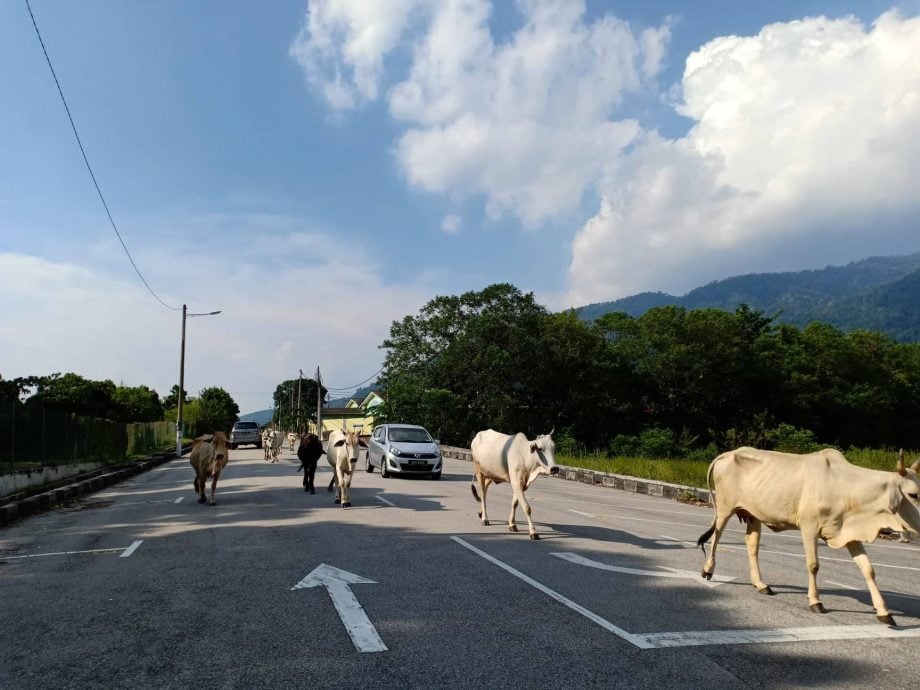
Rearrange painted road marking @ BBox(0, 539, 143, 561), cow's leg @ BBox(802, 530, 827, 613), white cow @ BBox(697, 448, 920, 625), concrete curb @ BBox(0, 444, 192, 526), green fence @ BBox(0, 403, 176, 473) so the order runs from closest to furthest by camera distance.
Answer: white cow @ BBox(697, 448, 920, 625), cow's leg @ BBox(802, 530, 827, 613), painted road marking @ BBox(0, 539, 143, 561), concrete curb @ BBox(0, 444, 192, 526), green fence @ BBox(0, 403, 176, 473)

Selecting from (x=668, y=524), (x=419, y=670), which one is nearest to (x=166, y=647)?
(x=419, y=670)

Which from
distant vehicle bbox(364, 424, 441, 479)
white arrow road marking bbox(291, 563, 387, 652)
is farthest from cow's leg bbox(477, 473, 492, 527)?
distant vehicle bbox(364, 424, 441, 479)

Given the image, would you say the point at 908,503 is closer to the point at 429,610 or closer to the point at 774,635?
the point at 774,635

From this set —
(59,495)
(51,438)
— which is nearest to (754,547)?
(59,495)

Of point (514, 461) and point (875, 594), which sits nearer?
point (875, 594)

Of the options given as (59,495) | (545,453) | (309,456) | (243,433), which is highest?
(243,433)

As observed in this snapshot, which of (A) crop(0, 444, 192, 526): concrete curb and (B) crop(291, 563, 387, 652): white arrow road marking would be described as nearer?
(B) crop(291, 563, 387, 652): white arrow road marking

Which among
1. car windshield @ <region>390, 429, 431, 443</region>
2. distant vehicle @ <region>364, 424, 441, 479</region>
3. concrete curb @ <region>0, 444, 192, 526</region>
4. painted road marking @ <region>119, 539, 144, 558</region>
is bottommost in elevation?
painted road marking @ <region>119, 539, 144, 558</region>

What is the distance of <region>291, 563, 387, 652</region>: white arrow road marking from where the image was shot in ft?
17.2

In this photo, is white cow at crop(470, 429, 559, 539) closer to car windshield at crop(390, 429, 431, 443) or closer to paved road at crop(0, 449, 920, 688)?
paved road at crop(0, 449, 920, 688)

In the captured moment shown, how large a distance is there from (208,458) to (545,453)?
8611 millimetres

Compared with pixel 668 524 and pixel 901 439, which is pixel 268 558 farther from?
pixel 901 439

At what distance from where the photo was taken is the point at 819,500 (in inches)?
249

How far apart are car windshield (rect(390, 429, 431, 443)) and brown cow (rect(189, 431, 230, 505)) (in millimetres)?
8405
